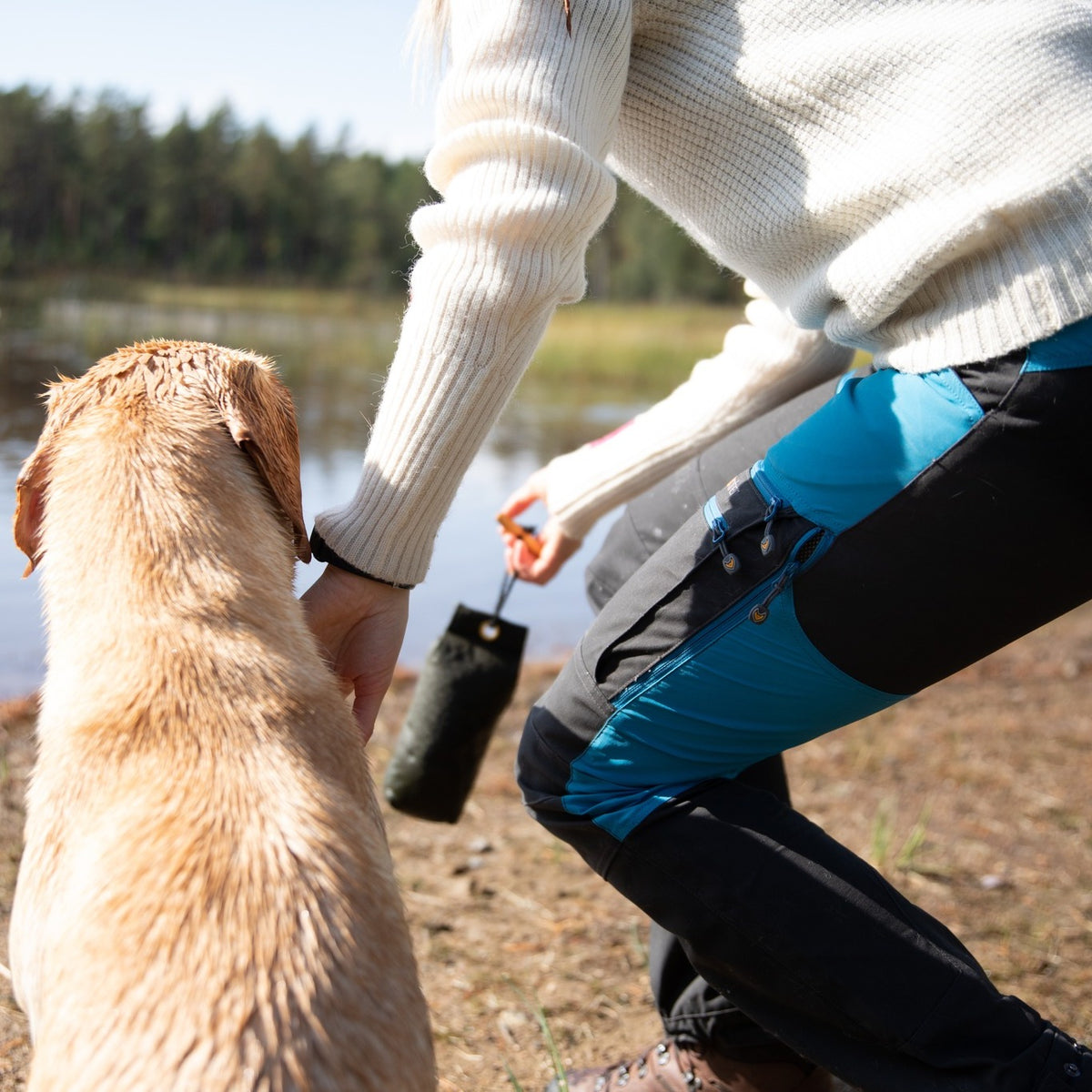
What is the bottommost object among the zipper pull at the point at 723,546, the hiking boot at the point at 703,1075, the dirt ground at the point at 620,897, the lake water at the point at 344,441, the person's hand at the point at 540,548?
the hiking boot at the point at 703,1075

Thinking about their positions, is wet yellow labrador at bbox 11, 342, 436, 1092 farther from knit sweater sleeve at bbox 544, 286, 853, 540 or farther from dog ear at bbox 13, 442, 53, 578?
knit sweater sleeve at bbox 544, 286, 853, 540

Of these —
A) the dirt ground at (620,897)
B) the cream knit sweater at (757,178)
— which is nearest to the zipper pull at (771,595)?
the cream knit sweater at (757,178)

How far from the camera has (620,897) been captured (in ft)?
11.9

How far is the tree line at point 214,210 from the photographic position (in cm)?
3688

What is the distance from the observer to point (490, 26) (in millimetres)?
1766

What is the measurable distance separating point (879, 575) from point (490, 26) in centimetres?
107

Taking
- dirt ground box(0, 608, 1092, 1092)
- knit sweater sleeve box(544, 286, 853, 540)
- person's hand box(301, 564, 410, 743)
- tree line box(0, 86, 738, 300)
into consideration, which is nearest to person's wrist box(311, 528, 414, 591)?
person's hand box(301, 564, 410, 743)

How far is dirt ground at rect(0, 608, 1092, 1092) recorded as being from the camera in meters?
2.96

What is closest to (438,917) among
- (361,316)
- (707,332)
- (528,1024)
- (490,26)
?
(528,1024)

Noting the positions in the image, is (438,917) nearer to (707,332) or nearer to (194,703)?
(194,703)

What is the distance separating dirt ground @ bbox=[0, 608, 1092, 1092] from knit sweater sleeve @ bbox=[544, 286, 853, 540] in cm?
135

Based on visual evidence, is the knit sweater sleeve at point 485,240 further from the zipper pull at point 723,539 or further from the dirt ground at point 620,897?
the dirt ground at point 620,897

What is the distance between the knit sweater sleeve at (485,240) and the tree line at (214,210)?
94.2 ft

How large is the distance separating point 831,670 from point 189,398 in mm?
1211
